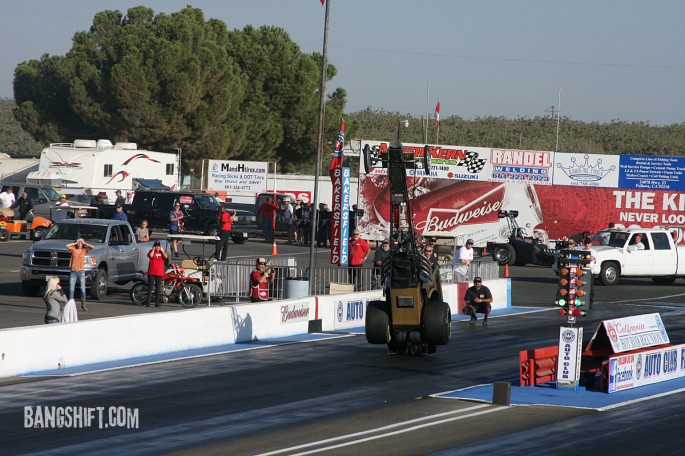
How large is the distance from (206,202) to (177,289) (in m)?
17.8

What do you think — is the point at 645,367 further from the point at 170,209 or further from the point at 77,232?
the point at 170,209

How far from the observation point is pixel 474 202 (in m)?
43.5

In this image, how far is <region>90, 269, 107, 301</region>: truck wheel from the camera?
2492cm

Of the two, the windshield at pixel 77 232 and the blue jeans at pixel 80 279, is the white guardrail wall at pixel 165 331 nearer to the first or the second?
the blue jeans at pixel 80 279

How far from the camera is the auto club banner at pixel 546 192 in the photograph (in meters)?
42.4

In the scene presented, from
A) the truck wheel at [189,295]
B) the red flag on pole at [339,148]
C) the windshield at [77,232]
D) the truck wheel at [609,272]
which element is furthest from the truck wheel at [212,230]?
the truck wheel at [189,295]

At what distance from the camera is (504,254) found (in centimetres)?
3912

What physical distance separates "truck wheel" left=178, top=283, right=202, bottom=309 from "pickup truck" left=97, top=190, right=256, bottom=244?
16.3 metres

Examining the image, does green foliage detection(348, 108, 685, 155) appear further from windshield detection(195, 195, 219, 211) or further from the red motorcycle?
the red motorcycle

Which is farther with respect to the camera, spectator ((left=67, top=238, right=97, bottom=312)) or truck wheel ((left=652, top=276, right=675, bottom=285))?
truck wheel ((left=652, top=276, right=675, bottom=285))

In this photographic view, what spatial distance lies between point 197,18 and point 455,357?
6185 cm

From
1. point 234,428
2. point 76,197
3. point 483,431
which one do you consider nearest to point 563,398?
point 483,431

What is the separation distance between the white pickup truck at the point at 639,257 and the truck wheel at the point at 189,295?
1525 centimetres

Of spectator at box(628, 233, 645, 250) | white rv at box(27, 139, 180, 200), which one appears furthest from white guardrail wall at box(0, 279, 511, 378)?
white rv at box(27, 139, 180, 200)
